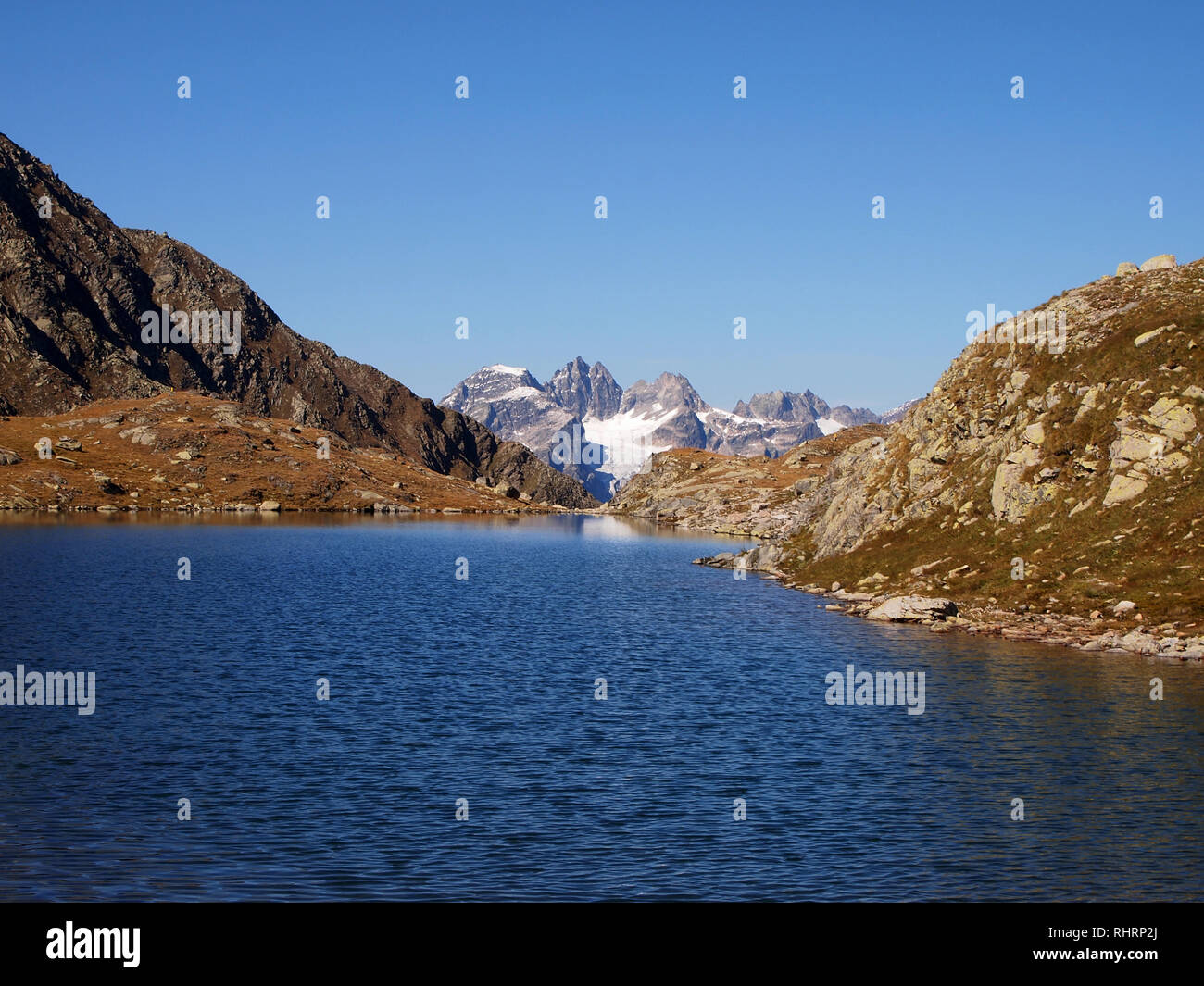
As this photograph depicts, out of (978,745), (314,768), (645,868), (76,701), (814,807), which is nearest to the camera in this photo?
(645,868)

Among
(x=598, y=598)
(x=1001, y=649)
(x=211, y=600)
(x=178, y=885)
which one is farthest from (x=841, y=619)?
(x=178, y=885)

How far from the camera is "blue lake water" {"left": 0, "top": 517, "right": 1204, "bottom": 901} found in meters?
30.9

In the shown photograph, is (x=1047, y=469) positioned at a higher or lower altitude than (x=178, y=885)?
higher

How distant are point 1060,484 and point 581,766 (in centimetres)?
5651

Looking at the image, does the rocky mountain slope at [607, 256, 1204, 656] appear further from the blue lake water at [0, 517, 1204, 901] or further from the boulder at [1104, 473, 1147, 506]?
the blue lake water at [0, 517, 1204, 901]

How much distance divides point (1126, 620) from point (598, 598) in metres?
56.8

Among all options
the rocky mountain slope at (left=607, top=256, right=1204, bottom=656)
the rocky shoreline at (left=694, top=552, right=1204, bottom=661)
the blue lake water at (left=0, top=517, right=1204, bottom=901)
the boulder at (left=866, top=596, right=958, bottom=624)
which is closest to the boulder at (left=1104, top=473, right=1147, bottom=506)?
the rocky mountain slope at (left=607, top=256, right=1204, bottom=656)

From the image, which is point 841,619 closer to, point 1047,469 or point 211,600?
point 1047,469

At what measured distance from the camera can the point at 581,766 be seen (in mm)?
43094

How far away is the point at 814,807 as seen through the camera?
37625 millimetres

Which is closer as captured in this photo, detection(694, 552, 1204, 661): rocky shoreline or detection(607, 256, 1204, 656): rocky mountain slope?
detection(694, 552, 1204, 661): rocky shoreline

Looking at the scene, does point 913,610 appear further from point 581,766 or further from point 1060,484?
point 581,766

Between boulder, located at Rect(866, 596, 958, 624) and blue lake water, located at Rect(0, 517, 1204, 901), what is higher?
boulder, located at Rect(866, 596, 958, 624)

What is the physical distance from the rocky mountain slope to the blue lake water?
748cm
